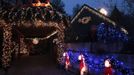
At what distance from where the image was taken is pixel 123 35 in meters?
35.1

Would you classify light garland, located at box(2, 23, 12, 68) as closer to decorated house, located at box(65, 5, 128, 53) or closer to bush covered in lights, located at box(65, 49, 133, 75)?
bush covered in lights, located at box(65, 49, 133, 75)

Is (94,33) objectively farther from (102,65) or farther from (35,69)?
(102,65)

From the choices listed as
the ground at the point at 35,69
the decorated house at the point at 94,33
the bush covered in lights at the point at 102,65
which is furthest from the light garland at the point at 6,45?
the decorated house at the point at 94,33

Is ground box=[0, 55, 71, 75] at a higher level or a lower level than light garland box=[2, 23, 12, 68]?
lower

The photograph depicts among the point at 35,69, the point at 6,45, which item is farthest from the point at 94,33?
the point at 6,45

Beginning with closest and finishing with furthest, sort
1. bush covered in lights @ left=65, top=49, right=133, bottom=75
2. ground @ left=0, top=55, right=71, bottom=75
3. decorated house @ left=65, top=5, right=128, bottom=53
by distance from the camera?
bush covered in lights @ left=65, top=49, right=133, bottom=75, ground @ left=0, top=55, right=71, bottom=75, decorated house @ left=65, top=5, right=128, bottom=53

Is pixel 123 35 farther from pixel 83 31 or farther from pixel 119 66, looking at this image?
pixel 119 66

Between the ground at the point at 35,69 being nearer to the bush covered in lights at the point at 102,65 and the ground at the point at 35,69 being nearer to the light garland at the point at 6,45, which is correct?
the light garland at the point at 6,45

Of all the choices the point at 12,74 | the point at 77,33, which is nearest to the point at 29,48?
the point at 77,33

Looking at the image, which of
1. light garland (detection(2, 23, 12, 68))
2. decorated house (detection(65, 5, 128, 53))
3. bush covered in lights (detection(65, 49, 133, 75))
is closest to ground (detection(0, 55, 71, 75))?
light garland (detection(2, 23, 12, 68))

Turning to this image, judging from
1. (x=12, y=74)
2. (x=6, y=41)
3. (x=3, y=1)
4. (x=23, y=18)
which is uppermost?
(x=3, y=1)

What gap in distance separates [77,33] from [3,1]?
68.2 ft

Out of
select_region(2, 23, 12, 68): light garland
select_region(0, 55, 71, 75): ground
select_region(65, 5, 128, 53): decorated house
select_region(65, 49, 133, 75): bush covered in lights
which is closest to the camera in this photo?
select_region(65, 49, 133, 75): bush covered in lights

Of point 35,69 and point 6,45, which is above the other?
point 6,45
